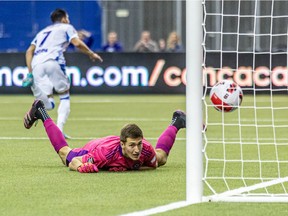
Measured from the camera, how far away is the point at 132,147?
1008 centimetres

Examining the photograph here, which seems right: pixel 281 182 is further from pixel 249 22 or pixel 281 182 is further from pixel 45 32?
pixel 249 22

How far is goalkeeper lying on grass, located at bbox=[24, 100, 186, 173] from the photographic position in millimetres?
10094

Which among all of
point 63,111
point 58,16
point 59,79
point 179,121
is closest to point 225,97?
point 179,121

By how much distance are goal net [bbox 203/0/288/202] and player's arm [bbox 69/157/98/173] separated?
111 centimetres

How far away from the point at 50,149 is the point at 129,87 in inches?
568

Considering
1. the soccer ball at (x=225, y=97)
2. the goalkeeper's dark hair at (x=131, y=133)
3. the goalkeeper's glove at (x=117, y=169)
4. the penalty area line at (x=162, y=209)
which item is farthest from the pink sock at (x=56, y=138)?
the penalty area line at (x=162, y=209)

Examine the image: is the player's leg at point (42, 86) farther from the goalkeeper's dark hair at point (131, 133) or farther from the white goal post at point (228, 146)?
the goalkeeper's dark hair at point (131, 133)

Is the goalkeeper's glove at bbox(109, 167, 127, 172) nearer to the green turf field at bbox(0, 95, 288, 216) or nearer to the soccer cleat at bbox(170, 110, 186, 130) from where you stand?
the green turf field at bbox(0, 95, 288, 216)

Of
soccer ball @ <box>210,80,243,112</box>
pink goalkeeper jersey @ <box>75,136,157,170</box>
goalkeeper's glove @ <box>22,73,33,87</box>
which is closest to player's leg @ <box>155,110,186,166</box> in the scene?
pink goalkeeper jersey @ <box>75,136,157,170</box>

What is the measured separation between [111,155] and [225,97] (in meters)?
1.97

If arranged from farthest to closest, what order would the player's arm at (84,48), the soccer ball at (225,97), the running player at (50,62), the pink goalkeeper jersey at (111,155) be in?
the running player at (50,62) < the player's arm at (84,48) < the soccer ball at (225,97) < the pink goalkeeper jersey at (111,155)

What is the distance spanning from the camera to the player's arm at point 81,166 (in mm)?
10453

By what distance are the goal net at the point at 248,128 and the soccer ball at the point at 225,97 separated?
12 cm

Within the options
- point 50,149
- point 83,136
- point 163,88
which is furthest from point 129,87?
point 50,149
